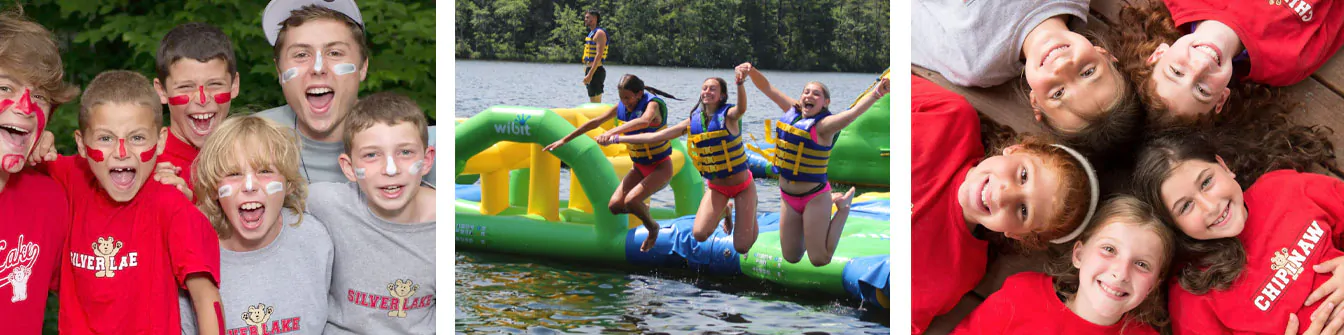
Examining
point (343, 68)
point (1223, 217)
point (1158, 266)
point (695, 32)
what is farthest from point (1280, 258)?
point (343, 68)

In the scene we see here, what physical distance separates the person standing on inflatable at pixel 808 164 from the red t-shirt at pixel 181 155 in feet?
4.88

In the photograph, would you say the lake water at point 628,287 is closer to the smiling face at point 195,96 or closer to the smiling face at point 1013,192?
the smiling face at point 1013,192

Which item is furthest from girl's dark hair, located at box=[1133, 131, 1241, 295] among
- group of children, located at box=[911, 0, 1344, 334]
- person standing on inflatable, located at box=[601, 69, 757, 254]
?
person standing on inflatable, located at box=[601, 69, 757, 254]

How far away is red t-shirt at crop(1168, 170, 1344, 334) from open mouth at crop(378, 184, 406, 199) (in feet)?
6.84

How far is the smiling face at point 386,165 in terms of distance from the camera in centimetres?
263

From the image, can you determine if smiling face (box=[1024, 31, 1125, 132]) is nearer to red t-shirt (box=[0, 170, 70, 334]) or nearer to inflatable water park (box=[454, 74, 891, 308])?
inflatable water park (box=[454, 74, 891, 308])

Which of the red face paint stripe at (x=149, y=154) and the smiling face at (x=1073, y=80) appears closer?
the red face paint stripe at (x=149, y=154)

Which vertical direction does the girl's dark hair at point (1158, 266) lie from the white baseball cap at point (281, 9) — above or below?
below

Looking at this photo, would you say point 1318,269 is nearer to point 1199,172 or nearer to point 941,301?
point 1199,172

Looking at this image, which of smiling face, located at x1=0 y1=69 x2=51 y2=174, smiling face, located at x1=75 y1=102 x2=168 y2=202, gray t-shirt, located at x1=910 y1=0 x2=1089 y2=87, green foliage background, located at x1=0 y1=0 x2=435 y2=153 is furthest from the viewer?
green foliage background, located at x1=0 y1=0 x2=435 y2=153

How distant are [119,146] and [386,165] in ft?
2.07

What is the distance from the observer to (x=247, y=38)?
9.46ft

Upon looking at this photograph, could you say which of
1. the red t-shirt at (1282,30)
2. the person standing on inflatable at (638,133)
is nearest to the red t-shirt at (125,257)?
the person standing on inflatable at (638,133)

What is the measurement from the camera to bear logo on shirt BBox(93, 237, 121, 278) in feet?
8.16
